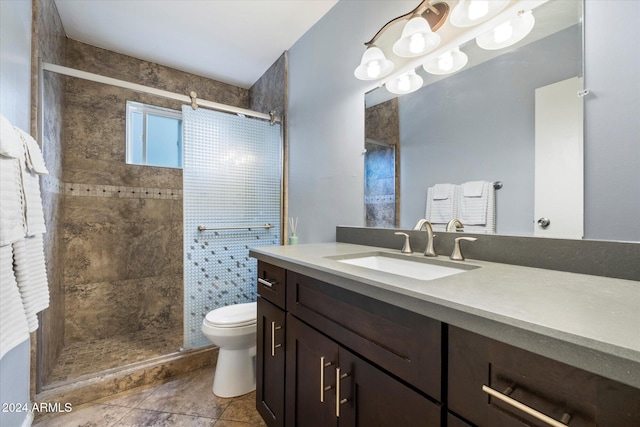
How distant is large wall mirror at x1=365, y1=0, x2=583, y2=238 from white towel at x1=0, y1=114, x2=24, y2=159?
4.94 ft

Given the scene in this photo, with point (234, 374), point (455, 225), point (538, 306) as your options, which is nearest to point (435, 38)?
point (455, 225)

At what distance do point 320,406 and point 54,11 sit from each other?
9.55 ft

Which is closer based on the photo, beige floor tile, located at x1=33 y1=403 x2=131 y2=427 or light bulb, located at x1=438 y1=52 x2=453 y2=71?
light bulb, located at x1=438 y1=52 x2=453 y2=71

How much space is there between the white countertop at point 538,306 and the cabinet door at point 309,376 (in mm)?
257

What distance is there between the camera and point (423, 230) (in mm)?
1266

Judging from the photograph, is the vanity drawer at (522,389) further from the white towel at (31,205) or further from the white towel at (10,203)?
the white towel at (31,205)

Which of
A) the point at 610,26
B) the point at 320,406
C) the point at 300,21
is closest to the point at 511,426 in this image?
the point at 320,406

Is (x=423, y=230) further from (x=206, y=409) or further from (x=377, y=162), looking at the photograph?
(x=206, y=409)

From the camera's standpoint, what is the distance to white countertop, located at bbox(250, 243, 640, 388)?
384 millimetres

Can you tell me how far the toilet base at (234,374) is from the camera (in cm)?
166

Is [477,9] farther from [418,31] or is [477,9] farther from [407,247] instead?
[407,247]

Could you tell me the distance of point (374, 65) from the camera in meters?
1.46

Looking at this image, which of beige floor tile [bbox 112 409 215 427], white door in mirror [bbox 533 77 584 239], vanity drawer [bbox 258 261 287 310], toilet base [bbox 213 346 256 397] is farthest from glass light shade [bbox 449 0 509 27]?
beige floor tile [bbox 112 409 215 427]

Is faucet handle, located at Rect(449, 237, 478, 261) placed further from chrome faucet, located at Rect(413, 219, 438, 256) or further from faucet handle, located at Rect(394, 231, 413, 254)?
faucet handle, located at Rect(394, 231, 413, 254)
